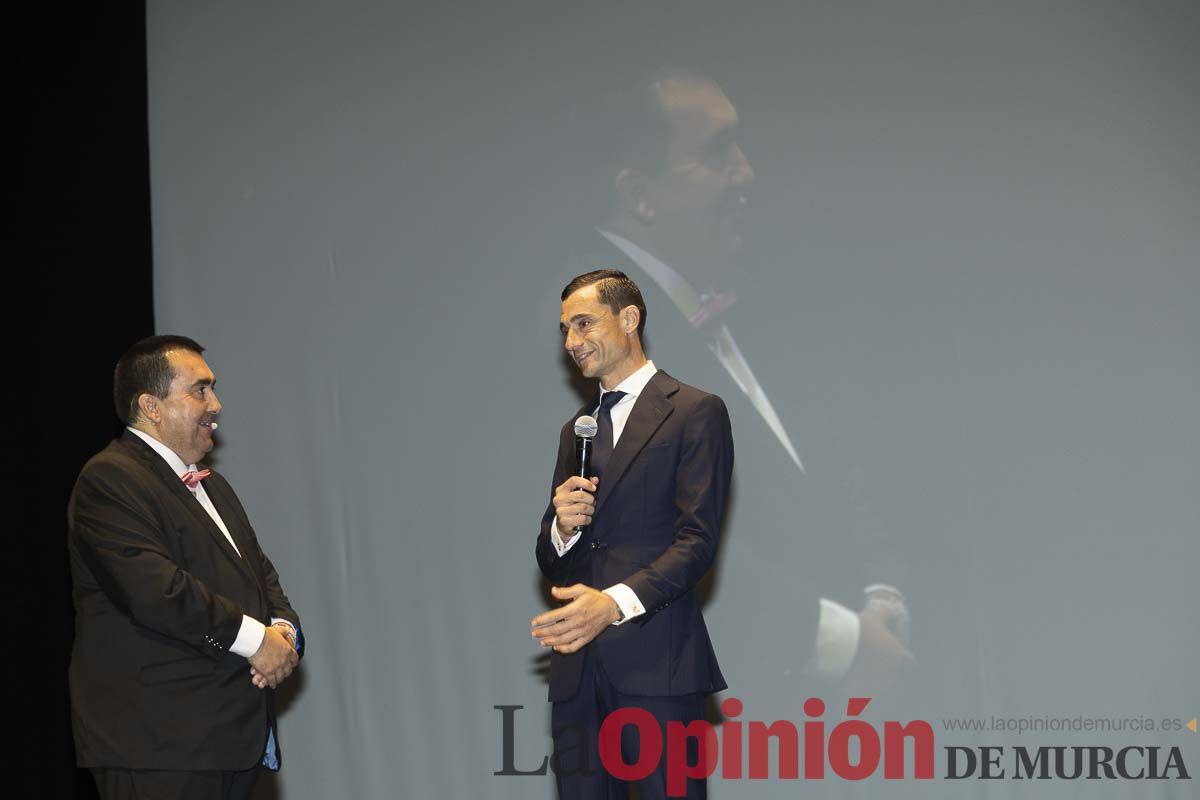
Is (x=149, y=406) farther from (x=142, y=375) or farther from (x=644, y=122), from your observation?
(x=644, y=122)

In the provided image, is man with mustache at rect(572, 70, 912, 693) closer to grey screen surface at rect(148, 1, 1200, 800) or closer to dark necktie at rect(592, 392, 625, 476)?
grey screen surface at rect(148, 1, 1200, 800)

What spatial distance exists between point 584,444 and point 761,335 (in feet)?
5.92

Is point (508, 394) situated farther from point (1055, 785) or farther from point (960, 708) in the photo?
point (1055, 785)

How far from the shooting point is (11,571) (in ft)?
12.4

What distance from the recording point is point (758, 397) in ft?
14.6

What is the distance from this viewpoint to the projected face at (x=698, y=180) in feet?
14.8

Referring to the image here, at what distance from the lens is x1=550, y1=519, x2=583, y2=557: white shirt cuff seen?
288 cm

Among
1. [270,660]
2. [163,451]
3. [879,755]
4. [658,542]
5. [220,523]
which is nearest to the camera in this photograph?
[658,542]

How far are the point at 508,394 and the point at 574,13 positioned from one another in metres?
1.49

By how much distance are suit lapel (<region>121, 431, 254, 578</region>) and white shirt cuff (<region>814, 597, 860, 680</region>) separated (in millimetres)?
2191

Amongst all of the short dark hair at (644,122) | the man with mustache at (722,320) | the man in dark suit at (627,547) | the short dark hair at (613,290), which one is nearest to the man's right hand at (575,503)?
the man in dark suit at (627,547)

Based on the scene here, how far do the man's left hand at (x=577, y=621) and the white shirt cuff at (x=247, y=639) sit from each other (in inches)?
29.7

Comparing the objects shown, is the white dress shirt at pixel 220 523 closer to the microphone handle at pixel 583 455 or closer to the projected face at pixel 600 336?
the microphone handle at pixel 583 455

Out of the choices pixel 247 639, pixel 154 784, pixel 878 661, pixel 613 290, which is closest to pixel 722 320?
pixel 878 661
